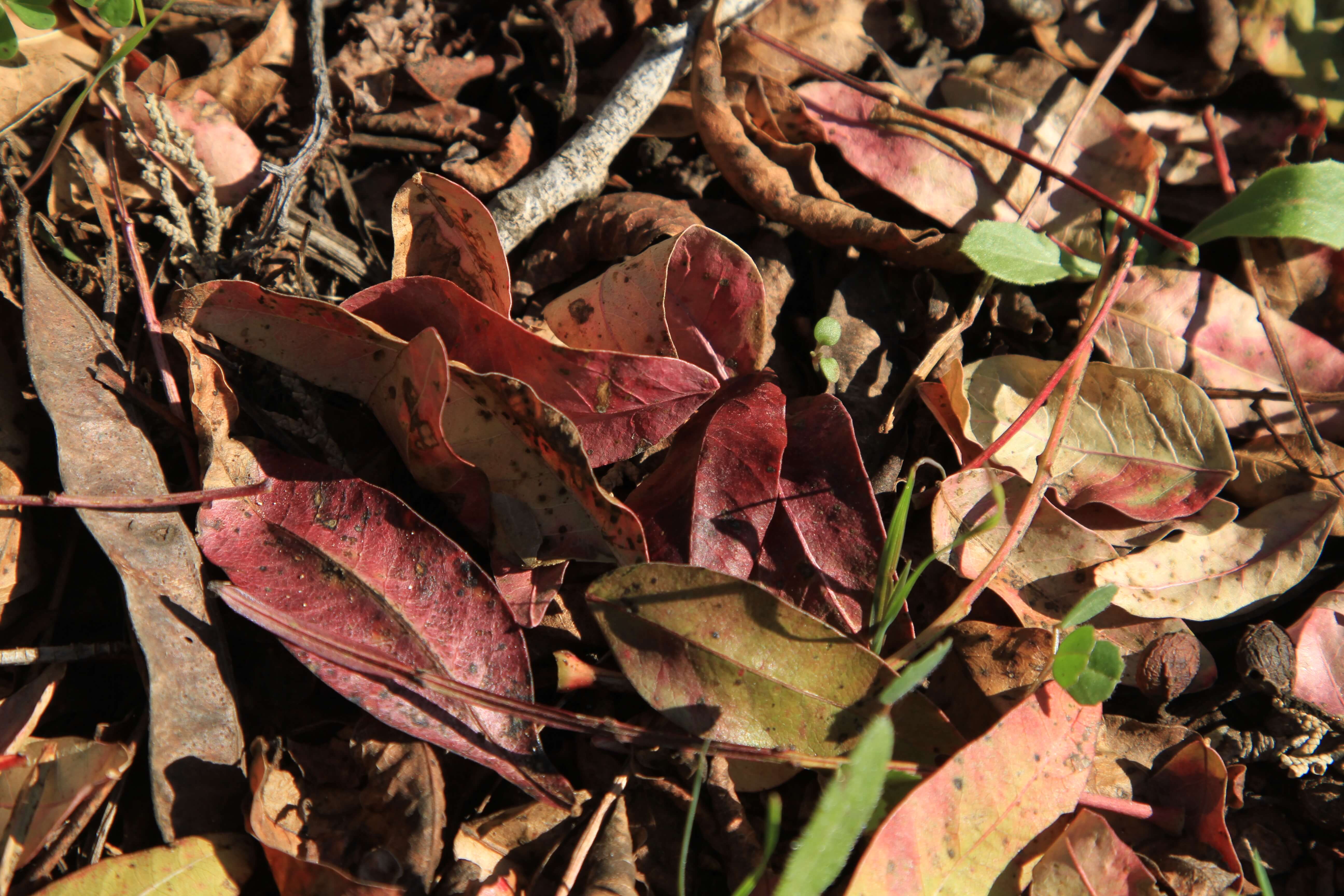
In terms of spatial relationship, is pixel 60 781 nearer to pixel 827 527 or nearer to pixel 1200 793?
pixel 827 527

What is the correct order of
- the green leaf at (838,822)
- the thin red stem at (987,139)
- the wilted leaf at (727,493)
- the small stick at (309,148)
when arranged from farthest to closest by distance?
the thin red stem at (987,139) < the small stick at (309,148) < the wilted leaf at (727,493) < the green leaf at (838,822)

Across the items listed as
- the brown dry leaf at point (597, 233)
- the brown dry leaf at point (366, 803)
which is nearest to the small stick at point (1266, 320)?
the brown dry leaf at point (597, 233)

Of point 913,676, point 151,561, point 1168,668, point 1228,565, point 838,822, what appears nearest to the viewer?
point 838,822

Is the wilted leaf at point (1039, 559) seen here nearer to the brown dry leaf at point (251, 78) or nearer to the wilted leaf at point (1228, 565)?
the wilted leaf at point (1228, 565)

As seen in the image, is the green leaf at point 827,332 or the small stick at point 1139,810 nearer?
the small stick at point 1139,810

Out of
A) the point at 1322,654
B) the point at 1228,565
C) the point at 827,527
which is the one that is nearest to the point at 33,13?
the point at 827,527

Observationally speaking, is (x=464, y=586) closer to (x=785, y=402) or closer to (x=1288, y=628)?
(x=785, y=402)

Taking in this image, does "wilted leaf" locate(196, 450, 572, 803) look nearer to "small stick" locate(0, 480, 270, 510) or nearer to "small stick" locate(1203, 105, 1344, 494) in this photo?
"small stick" locate(0, 480, 270, 510)
